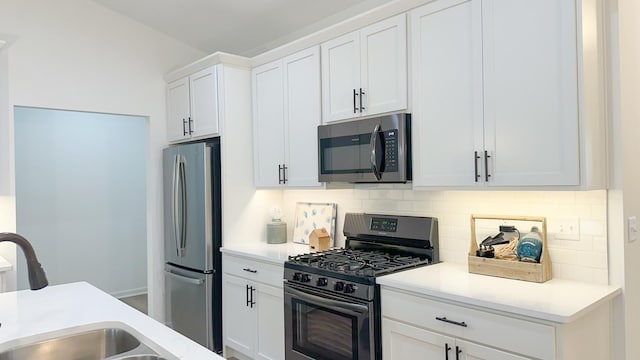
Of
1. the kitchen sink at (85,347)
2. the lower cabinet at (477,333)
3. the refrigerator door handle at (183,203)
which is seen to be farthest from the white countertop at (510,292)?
the refrigerator door handle at (183,203)

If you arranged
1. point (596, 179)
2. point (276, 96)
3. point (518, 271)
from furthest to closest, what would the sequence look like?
point (276, 96)
point (518, 271)
point (596, 179)

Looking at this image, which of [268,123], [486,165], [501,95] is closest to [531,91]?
[501,95]

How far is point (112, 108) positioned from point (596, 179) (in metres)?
3.69

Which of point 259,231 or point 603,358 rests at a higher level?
point 259,231

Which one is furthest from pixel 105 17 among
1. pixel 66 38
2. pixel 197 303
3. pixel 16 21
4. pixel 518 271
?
pixel 518 271

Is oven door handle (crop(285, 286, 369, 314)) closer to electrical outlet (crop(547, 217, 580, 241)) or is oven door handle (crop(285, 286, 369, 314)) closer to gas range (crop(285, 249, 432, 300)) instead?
gas range (crop(285, 249, 432, 300))

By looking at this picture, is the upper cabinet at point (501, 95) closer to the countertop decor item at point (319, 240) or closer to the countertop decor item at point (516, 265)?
the countertop decor item at point (516, 265)

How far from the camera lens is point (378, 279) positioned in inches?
92.5

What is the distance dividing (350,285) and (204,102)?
2117 mm

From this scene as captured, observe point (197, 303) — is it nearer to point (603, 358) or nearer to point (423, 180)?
point (423, 180)

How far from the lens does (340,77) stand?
299cm

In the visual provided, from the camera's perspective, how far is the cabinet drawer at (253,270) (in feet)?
9.97

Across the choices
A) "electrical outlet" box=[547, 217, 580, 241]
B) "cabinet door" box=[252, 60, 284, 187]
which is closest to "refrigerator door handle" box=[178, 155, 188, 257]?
"cabinet door" box=[252, 60, 284, 187]

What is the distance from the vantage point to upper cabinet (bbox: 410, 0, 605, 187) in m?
1.95
